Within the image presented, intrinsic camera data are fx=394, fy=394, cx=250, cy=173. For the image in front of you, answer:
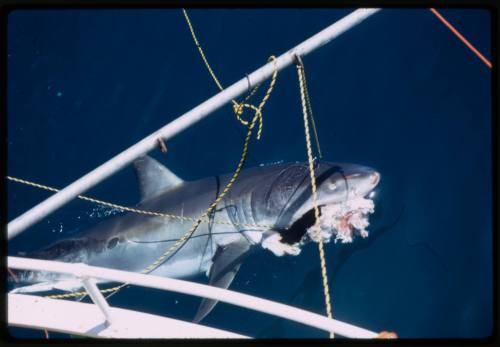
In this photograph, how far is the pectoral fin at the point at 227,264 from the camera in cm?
480

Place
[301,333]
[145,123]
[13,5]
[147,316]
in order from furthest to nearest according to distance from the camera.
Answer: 1. [145,123]
2. [301,333]
3. [13,5]
4. [147,316]

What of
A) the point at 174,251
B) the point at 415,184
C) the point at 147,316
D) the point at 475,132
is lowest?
the point at 147,316

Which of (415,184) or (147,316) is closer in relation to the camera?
(147,316)

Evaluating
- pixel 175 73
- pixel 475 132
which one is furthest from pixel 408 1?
pixel 175 73

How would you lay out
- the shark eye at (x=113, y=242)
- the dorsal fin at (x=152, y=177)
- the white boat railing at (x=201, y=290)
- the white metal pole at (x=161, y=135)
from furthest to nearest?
the dorsal fin at (x=152, y=177) < the shark eye at (x=113, y=242) < the white metal pole at (x=161, y=135) < the white boat railing at (x=201, y=290)

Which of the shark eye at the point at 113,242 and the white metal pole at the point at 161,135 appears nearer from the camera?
the white metal pole at the point at 161,135

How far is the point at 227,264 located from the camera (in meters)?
4.87

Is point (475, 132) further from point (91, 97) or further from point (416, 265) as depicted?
point (91, 97)

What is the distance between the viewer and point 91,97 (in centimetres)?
702

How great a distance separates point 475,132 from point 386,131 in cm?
125

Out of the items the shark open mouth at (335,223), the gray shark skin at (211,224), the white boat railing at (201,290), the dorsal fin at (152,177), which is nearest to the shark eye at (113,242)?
the gray shark skin at (211,224)

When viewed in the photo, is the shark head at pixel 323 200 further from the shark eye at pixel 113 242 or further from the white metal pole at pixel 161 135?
the shark eye at pixel 113 242

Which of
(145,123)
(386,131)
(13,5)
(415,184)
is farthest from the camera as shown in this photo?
(145,123)

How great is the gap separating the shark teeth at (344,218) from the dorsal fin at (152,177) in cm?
206
